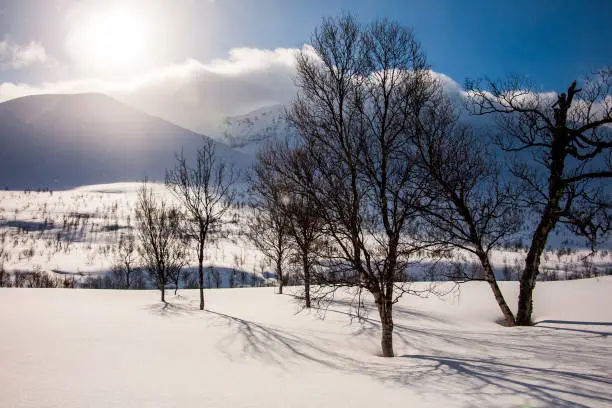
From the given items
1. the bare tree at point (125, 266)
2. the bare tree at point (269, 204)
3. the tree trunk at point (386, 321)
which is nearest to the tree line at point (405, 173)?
the tree trunk at point (386, 321)

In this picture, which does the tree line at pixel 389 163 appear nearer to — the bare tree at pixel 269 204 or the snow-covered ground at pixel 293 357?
the snow-covered ground at pixel 293 357

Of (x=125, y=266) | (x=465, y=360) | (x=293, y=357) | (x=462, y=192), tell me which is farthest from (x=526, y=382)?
(x=125, y=266)

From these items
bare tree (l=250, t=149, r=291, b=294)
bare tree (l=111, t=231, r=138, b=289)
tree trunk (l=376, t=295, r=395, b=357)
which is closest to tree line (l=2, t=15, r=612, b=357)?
tree trunk (l=376, t=295, r=395, b=357)

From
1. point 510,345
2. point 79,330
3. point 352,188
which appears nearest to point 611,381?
point 510,345

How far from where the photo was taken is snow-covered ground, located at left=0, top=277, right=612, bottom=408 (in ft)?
17.7

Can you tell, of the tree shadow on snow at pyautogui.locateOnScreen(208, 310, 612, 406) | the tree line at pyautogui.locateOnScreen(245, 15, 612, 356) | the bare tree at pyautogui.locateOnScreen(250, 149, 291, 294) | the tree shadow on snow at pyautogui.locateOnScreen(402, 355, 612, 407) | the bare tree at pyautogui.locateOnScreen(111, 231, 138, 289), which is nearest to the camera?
the tree shadow on snow at pyautogui.locateOnScreen(402, 355, 612, 407)

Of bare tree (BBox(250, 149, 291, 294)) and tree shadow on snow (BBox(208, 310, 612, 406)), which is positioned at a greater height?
bare tree (BBox(250, 149, 291, 294))

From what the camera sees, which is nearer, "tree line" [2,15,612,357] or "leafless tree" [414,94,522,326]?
"tree line" [2,15,612,357]

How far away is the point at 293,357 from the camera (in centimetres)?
887

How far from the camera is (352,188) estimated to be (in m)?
8.90

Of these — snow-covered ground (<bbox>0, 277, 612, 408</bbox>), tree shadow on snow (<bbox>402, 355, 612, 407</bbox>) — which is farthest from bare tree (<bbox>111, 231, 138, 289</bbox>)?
tree shadow on snow (<bbox>402, 355, 612, 407</bbox>)

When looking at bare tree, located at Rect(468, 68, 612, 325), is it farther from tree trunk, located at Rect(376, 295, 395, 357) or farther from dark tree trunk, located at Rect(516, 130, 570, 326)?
tree trunk, located at Rect(376, 295, 395, 357)

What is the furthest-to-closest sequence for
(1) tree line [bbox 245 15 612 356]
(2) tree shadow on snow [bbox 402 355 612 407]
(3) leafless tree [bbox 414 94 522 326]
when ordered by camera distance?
(3) leafless tree [bbox 414 94 522 326] → (1) tree line [bbox 245 15 612 356] → (2) tree shadow on snow [bbox 402 355 612 407]

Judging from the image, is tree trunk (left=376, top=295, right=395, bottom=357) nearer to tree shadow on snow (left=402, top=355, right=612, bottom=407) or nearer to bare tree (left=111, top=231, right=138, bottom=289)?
tree shadow on snow (left=402, top=355, right=612, bottom=407)
